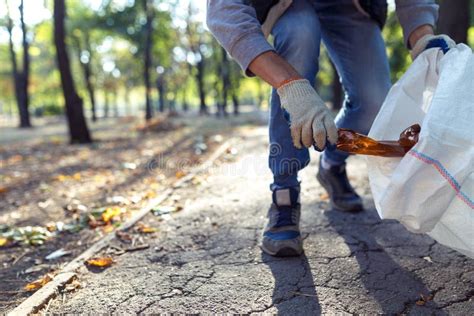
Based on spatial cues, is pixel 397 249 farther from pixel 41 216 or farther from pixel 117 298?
pixel 41 216

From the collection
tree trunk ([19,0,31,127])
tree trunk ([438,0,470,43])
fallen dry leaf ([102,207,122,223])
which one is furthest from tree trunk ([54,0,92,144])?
tree trunk ([19,0,31,127])

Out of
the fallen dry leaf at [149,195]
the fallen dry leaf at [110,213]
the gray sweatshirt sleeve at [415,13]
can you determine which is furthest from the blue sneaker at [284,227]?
the fallen dry leaf at [149,195]

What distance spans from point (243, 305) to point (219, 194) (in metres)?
1.97

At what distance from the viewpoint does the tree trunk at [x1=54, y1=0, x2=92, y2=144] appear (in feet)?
28.5

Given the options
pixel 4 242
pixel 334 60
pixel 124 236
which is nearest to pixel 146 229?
pixel 124 236

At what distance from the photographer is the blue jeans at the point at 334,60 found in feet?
6.57

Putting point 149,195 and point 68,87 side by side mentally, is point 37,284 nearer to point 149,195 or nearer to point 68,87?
point 149,195

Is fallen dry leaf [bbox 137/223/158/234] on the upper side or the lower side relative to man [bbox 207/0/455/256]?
lower

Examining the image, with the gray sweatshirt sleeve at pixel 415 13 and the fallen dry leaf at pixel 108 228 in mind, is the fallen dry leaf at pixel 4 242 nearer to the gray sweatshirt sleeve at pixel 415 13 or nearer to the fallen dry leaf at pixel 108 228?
the fallen dry leaf at pixel 108 228

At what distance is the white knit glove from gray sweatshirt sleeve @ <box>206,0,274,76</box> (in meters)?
0.22

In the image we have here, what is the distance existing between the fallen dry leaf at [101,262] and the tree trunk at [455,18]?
5.61 metres

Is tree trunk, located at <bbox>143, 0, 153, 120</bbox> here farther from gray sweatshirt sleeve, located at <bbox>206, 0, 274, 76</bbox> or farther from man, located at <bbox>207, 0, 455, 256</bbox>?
gray sweatshirt sleeve, located at <bbox>206, 0, 274, 76</bbox>

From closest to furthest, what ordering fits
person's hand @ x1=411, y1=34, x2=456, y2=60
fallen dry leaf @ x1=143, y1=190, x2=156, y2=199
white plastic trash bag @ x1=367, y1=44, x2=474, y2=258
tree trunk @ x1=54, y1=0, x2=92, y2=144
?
white plastic trash bag @ x1=367, y1=44, x2=474, y2=258, person's hand @ x1=411, y1=34, x2=456, y2=60, fallen dry leaf @ x1=143, y1=190, x2=156, y2=199, tree trunk @ x1=54, y1=0, x2=92, y2=144

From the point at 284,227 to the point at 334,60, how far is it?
1.10 m
